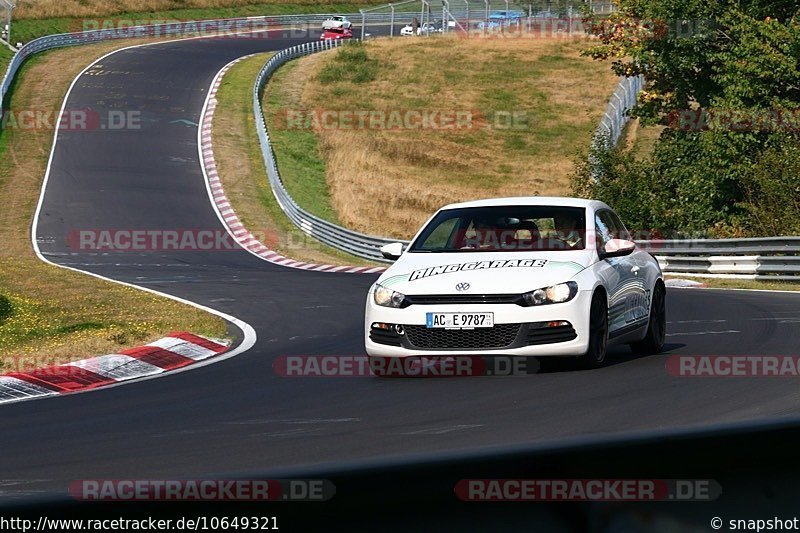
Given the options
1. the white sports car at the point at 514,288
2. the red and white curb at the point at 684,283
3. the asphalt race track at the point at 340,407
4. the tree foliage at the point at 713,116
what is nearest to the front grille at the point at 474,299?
the white sports car at the point at 514,288

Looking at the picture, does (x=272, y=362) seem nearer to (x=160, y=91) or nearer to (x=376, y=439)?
(x=376, y=439)

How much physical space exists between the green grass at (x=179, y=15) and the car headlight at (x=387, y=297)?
54.1m

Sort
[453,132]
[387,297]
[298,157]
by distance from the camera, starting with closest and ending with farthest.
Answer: [387,297]
[298,157]
[453,132]

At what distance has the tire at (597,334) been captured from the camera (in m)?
10.5

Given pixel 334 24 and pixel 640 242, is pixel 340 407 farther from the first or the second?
pixel 334 24

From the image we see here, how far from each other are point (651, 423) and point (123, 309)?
1084 cm

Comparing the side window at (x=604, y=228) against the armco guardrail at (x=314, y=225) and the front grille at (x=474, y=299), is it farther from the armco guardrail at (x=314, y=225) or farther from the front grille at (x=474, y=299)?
the armco guardrail at (x=314, y=225)

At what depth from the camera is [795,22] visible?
29.0 meters

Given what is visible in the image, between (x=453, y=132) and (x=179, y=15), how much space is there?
30267 millimetres

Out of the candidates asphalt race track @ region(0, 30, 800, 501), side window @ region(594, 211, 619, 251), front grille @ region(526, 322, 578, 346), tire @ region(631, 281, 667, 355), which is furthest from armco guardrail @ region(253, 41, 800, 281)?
front grille @ region(526, 322, 578, 346)

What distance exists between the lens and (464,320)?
10.2m

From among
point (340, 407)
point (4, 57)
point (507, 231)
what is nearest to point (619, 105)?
point (4, 57)

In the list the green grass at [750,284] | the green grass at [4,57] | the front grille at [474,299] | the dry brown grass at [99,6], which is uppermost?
the dry brown grass at [99,6]

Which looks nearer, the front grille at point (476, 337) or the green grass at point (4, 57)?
the front grille at point (476, 337)
